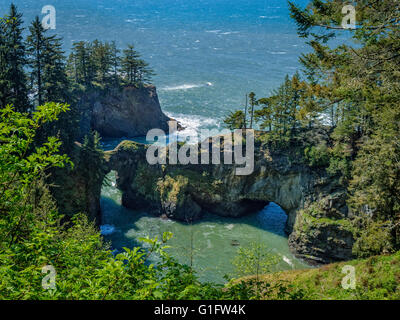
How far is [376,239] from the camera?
23.8 m

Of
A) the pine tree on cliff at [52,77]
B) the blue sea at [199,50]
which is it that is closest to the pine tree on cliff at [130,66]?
the blue sea at [199,50]

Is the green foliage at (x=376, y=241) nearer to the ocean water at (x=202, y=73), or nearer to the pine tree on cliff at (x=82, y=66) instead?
the ocean water at (x=202, y=73)

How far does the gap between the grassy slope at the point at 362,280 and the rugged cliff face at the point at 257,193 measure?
17178mm

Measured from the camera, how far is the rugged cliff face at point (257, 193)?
38062 millimetres

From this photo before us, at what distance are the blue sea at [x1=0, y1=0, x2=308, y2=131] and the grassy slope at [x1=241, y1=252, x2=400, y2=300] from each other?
53.2m

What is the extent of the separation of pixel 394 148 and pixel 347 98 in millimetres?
7654

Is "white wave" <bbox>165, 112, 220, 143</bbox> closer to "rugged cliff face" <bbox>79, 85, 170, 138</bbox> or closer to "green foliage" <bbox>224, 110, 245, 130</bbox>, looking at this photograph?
"rugged cliff face" <bbox>79, 85, 170, 138</bbox>

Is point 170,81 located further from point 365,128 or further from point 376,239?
point 376,239

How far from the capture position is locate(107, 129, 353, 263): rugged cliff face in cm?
3806

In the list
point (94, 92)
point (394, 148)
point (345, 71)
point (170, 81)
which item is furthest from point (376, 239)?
point (170, 81)

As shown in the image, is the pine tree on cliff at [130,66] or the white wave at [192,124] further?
the white wave at [192,124]
